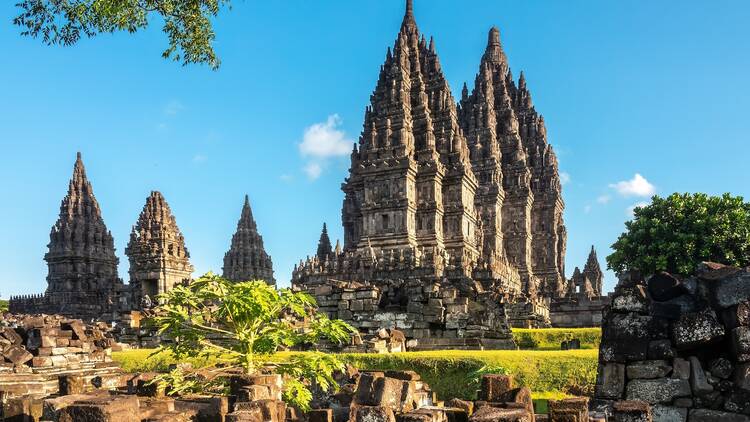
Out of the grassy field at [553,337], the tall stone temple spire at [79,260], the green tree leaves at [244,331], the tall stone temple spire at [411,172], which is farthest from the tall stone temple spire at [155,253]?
the green tree leaves at [244,331]

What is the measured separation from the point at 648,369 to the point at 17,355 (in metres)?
11.8

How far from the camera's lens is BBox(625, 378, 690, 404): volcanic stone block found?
653 centimetres

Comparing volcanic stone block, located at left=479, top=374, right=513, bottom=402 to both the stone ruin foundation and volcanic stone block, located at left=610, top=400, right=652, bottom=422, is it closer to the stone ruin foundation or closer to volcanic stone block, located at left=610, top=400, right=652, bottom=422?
volcanic stone block, located at left=610, top=400, right=652, bottom=422

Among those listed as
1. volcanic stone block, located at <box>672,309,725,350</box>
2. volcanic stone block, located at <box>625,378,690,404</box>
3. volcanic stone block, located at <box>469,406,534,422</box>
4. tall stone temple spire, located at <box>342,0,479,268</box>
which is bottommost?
volcanic stone block, located at <box>625,378,690,404</box>

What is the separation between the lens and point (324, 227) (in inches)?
1764

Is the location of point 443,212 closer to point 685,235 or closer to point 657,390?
point 685,235

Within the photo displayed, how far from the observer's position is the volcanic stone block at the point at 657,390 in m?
6.53

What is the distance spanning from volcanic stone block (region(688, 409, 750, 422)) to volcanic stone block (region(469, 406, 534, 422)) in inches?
116

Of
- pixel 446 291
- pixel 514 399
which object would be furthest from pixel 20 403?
pixel 446 291

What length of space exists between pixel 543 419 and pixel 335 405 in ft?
8.42

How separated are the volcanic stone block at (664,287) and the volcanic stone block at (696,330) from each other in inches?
25.5

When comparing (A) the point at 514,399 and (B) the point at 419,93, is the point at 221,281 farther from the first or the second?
(B) the point at 419,93

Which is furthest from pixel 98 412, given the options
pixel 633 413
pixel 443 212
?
pixel 443 212

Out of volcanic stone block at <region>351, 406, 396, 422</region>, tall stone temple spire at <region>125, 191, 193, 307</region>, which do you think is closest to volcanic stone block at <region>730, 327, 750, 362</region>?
volcanic stone block at <region>351, 406, 396, 422</region>
